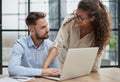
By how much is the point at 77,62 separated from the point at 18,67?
1.36ft

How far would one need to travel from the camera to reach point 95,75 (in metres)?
1.87

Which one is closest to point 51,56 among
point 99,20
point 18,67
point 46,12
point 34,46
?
point 34,46

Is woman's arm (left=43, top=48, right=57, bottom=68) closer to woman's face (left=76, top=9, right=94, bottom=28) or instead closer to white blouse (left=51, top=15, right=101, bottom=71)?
white blouse (left=51, top=15, right=101, bottom=71)

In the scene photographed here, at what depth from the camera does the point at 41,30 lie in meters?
2.05

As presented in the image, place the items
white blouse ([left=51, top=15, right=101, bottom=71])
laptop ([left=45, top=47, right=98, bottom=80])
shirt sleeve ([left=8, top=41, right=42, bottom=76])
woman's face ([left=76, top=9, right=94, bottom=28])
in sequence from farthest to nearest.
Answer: white blouse ([left=51, top=15, right=101, bottom=71]) < woman's face ([left=76, top=9, right=94, bottom=28]) < shirt sleeve ([left=8, top=41, right=42, bottom=76]) < laptop ([left=45, top=47, right=98, bottom=80])

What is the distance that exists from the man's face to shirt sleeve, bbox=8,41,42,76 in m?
0.17

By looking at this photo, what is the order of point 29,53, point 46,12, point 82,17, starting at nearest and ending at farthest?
point 82,17 < point 29,53 < point 46,12

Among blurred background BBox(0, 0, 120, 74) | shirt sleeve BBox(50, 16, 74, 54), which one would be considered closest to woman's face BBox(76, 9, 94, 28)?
shirt sleeve BBox(50, 16, 74, 54)

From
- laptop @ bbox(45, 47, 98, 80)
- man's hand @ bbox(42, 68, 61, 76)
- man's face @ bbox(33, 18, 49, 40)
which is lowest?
man's hand @ bbox(42, 68, 61, 76)

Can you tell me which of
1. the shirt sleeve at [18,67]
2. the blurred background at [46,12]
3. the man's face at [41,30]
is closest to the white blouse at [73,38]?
the man's face at [41,30]

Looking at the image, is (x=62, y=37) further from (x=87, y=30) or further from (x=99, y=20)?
(x=99, y=20)

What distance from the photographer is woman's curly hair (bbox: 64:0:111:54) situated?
6.20ft

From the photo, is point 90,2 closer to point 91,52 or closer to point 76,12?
point 76,12

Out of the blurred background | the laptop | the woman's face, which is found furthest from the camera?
the blurred background
